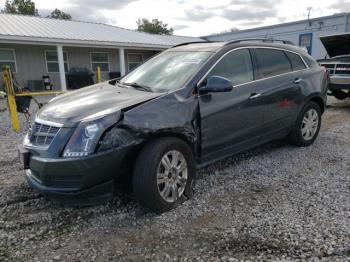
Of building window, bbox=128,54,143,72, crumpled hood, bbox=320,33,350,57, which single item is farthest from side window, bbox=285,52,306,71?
building window, bbox=128,54,143,72

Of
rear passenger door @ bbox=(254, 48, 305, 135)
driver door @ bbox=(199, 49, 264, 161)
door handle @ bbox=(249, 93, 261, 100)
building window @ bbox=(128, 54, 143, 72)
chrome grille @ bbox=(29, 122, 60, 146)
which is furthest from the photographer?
building window @ bbox=(128, 54, 143, 72)

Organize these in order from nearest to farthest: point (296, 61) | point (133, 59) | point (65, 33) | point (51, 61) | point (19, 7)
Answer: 1. point (296, 61)
2. point (65, 33)
3. point (51, 61)
4. point (133, 59)
5. point (19, 7)

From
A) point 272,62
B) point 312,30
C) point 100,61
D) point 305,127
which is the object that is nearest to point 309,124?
point 305,127

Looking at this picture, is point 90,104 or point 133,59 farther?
point 133,59

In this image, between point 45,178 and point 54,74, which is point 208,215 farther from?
point 54,74

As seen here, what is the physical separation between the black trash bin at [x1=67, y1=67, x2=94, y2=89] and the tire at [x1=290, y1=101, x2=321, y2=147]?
49.0 feet

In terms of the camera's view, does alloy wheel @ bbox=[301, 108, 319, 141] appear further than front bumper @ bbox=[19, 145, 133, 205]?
Yes

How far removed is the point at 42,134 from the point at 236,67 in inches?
99.5

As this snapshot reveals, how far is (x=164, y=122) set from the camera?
3338 millimetres

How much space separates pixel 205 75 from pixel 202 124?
0.59 meters

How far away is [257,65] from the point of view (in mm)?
4562

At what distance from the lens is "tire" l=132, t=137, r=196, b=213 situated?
316cm

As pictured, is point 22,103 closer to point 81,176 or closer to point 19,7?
point 81,176

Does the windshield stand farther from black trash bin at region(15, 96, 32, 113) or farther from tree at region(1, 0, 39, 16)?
tree at region(1, 0, 39, 16)
